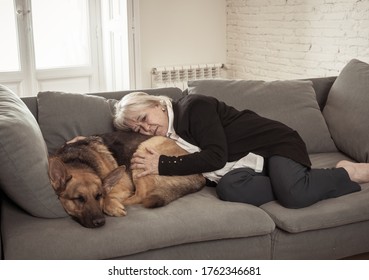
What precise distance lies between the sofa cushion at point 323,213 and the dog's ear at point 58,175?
0.85 meters

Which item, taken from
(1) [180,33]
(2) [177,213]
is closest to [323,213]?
(2) [177,213]

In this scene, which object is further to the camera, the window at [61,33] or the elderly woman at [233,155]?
the window at [61,33]

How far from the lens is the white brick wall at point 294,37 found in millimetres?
3668

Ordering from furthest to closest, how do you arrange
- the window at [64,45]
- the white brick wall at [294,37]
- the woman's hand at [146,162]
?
the window at [64,45] < the white brick wall at [294,37] < the woman's hand at [146,162]

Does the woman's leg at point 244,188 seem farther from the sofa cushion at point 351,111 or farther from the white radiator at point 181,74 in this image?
the white radiator at point 181,74

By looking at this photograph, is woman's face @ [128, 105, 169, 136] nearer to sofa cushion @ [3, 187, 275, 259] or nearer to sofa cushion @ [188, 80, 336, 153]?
sofa cushion @ [3, 187, 275, 259]

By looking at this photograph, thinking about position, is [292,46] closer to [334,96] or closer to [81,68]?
Answer: [334,96]

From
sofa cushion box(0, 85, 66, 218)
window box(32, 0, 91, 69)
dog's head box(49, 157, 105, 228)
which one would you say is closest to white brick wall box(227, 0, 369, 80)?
window box(32, 0, 91, 69)

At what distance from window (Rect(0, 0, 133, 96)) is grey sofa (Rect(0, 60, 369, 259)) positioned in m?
2.11

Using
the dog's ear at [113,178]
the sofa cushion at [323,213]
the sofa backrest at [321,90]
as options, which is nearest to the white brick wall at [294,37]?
the sofa backrest at [321,90]

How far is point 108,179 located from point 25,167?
0.33m

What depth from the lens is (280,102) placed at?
271 cm

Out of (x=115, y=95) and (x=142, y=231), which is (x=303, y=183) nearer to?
(x=142, y=231)

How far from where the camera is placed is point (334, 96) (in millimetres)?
2793
